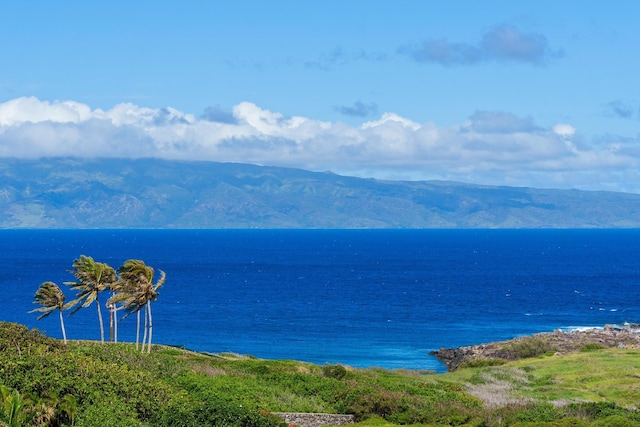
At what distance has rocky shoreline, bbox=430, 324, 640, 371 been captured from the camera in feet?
309

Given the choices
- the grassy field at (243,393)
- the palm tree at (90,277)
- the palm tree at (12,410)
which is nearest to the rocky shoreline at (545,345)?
the grassy field at (243,393)

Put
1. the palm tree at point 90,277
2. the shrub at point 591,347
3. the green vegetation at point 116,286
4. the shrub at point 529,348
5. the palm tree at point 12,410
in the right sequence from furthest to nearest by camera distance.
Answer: the shrub at point 529,348 → the shrub at point 591,347 → the palm tree at point 90,277 → the green vegetation at point 116,286 → the palm tree at point 12,410

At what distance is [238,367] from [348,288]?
12595cm

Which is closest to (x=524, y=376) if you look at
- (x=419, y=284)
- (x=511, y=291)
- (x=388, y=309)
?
(x=388, y=309)

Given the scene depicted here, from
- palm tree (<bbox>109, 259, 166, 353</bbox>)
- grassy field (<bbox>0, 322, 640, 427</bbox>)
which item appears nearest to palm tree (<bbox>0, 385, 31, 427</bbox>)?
grassy field (<bbox>0, 322, 640, 427</bbox>)

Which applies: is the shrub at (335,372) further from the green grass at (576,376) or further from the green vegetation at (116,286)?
the green vegetation at (116,286)

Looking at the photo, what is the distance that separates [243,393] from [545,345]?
5314 centimetres

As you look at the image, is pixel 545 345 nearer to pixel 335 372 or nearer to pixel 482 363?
pixel 482 363

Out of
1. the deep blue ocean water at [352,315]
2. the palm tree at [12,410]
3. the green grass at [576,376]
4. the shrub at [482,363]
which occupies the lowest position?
the deep blue ocean water at [352,315]

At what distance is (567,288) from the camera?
18838 cm

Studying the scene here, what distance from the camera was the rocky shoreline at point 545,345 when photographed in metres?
94.2

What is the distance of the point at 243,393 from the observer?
50.1m

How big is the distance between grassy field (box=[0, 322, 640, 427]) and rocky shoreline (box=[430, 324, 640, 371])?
25.5m

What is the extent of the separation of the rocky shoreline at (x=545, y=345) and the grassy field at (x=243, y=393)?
25.5 m
